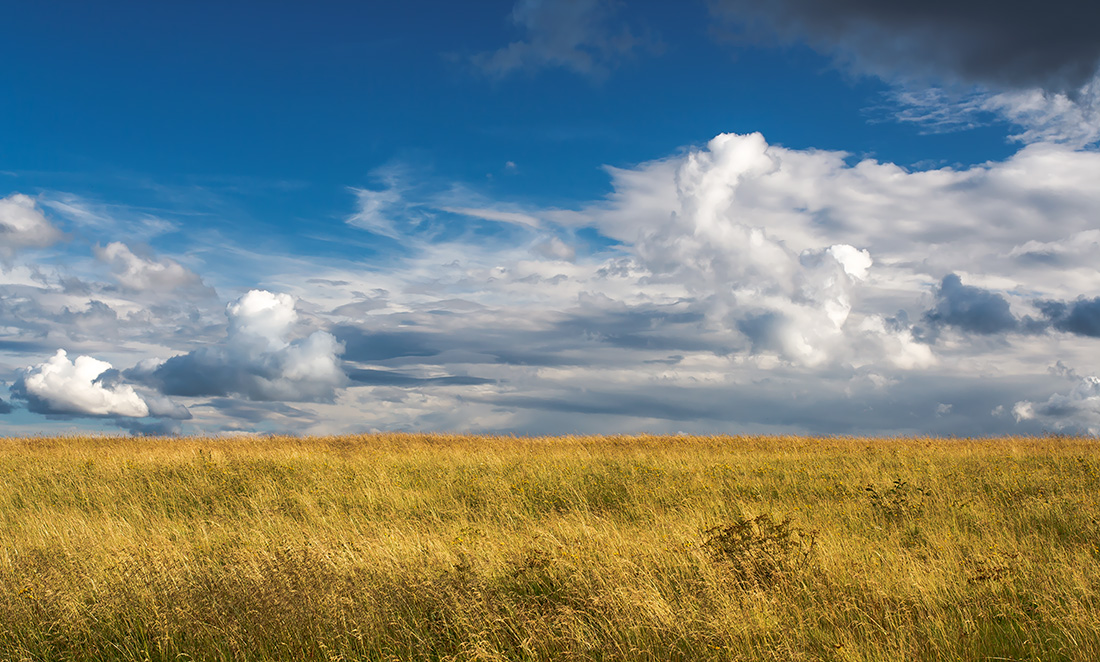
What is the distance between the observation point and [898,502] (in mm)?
12203

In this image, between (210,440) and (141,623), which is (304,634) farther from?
(210,440)

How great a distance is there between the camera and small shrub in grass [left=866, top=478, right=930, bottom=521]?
12.1m

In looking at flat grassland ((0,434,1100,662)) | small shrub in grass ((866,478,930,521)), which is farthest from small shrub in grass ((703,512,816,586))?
small shrub in grass ((866,478,930,521))

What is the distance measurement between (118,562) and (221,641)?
268 cm

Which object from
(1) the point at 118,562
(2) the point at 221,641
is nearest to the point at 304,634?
(2) the point at 221,641

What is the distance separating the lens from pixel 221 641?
20.6 ft

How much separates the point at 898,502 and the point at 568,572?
26.1 ft

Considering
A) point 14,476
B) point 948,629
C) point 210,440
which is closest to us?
point 948,629

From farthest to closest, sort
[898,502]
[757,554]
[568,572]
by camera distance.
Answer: [898,502] → [757,554] → [568,572]

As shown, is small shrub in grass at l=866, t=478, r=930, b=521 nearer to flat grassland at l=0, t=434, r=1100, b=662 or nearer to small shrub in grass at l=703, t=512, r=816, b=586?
flat grassland at l=0, t=434, r=1100, b=662

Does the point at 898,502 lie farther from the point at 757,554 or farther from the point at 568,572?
the point at 568,572

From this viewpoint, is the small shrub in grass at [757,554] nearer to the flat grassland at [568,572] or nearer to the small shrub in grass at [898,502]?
the flat grassland at [568,572]

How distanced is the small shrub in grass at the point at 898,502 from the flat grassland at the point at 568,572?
0.06 m

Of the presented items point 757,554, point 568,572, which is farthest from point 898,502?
Answer: point 568,572
